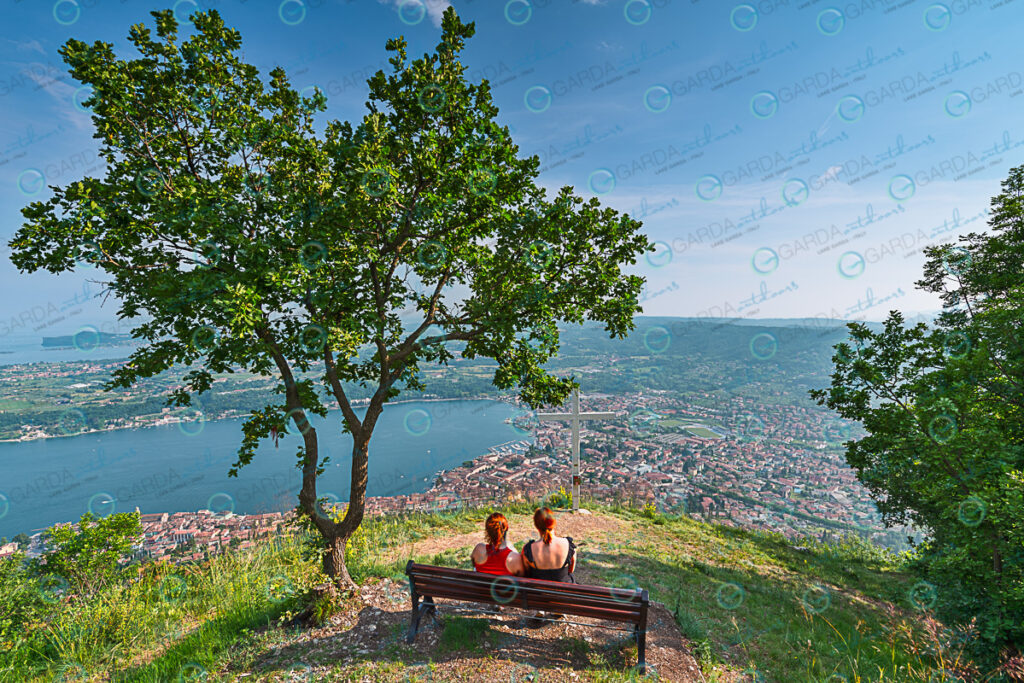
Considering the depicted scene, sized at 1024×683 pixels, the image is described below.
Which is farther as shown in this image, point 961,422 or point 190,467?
point 190,467

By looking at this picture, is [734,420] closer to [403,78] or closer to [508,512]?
[508,512]

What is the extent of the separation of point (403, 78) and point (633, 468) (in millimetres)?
19343

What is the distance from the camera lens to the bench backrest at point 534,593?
12.4 feet

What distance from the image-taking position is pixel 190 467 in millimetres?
25531

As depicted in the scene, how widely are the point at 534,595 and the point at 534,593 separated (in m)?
0.03

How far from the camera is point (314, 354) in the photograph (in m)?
5.27

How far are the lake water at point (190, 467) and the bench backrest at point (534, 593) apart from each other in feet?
32.7

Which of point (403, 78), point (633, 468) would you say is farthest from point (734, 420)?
point (403, 78)
